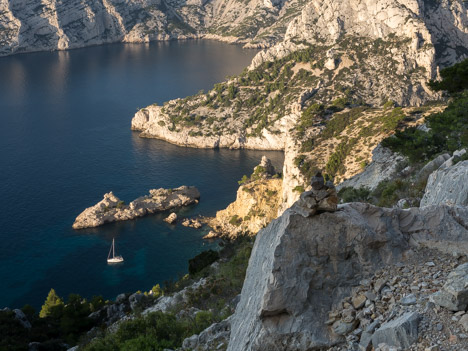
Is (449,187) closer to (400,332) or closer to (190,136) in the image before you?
(400,332)

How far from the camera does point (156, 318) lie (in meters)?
27.1

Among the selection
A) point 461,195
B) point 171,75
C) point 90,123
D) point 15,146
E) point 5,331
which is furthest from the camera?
point 171,75

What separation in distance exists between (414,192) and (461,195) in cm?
775

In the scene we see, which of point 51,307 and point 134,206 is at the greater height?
point 51,307

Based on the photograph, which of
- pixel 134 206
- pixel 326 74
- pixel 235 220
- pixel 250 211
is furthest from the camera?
pixel 326 74

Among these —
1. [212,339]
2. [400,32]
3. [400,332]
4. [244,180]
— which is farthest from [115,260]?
[400,32]

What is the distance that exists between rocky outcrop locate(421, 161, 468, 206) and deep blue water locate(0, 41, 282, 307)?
5492cm

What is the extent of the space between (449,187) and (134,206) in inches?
3109

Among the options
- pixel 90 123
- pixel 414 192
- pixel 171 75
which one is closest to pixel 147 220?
pixel 90 123

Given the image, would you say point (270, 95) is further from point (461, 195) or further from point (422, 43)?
point (461, 195)

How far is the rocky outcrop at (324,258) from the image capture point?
12.0 metres

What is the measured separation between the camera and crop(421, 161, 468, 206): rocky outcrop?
17609 millimetres

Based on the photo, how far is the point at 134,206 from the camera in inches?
3632

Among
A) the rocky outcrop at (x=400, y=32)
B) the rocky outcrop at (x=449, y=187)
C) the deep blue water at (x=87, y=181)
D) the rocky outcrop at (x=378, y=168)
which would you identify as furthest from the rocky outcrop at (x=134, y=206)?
the rocky outcrop at (x=449, y=187)
